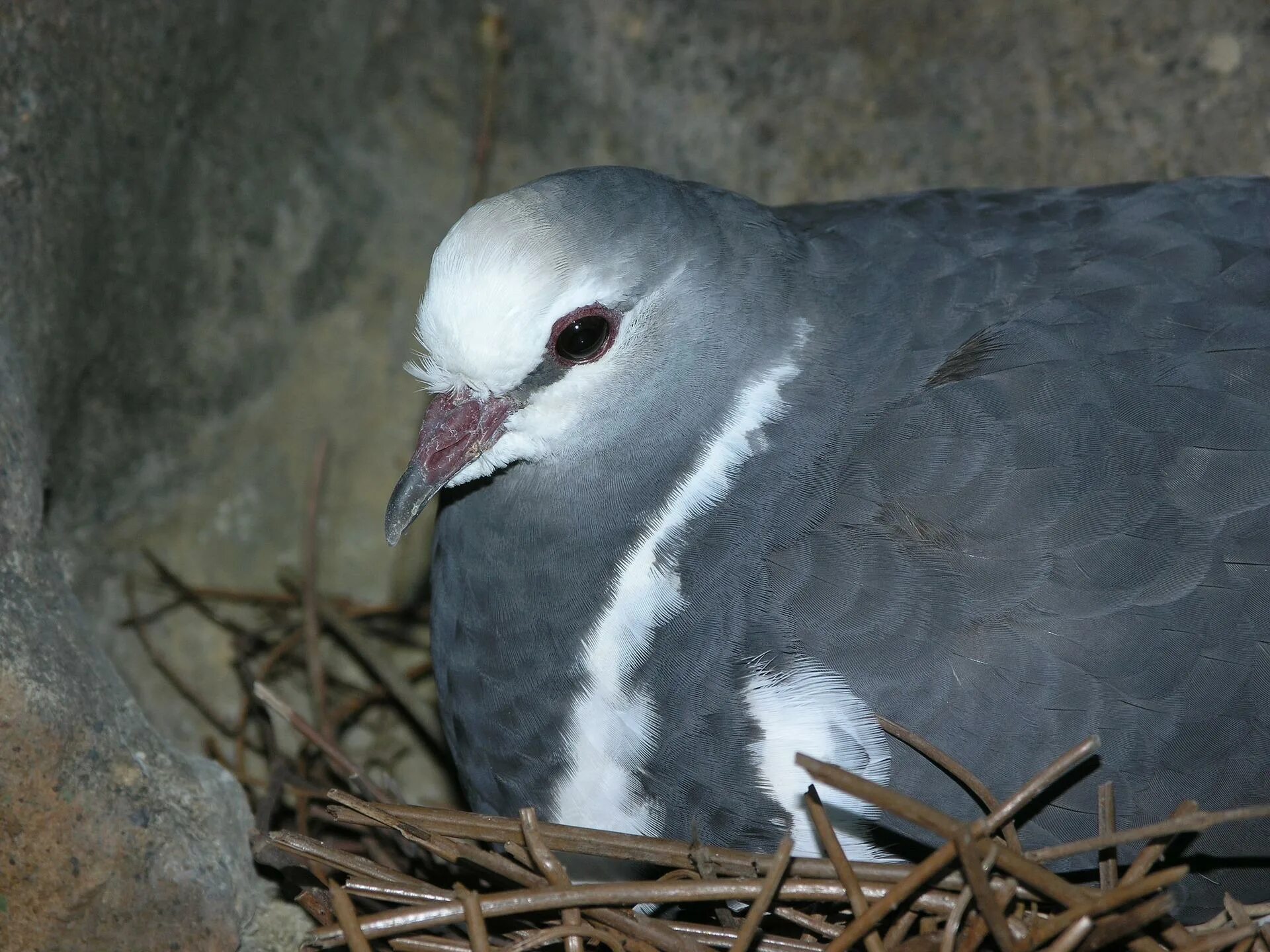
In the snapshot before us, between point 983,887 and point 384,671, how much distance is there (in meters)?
1.53

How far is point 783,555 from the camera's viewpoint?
5.82 ft

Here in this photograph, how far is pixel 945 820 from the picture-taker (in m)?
1.57

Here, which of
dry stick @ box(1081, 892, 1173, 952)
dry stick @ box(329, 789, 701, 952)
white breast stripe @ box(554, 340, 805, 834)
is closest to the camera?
dry stick @ box(1081, 892, 1173, 952)

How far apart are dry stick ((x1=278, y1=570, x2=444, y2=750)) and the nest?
23.7 inches

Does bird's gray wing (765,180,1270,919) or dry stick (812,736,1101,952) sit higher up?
bird's gray wing (765,180,1270,919)

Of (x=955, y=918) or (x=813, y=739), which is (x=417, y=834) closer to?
(x=813, y=739)

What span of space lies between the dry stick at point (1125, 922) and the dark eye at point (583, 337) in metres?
1.05

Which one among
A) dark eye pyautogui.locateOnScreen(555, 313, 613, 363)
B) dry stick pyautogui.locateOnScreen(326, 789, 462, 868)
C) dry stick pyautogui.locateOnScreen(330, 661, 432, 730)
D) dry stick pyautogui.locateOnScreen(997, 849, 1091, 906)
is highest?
dark eye pyautogui.locateOnScreen(555, 313, 613, 363)

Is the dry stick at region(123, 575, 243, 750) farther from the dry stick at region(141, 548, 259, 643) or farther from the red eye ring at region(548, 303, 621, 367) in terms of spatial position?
the red eye ring at region(548, 303, 621, 367)

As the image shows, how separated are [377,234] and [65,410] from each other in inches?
37.2

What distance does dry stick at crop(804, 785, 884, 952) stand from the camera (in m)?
1.65

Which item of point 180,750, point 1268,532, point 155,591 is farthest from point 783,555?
point 155,591

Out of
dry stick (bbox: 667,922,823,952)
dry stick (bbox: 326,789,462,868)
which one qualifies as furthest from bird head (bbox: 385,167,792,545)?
dry stick (bbox: 667,922,823,952)

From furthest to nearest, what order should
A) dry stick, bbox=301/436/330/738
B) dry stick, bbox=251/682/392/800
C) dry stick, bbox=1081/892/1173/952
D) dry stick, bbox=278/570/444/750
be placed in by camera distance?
dry stick, bbox=278/570/444/750
dry stick, bbox=301/436/330/738
dry stick, bbox=251/682/392/800
dry stick, bbox=1081/892/1173/952
